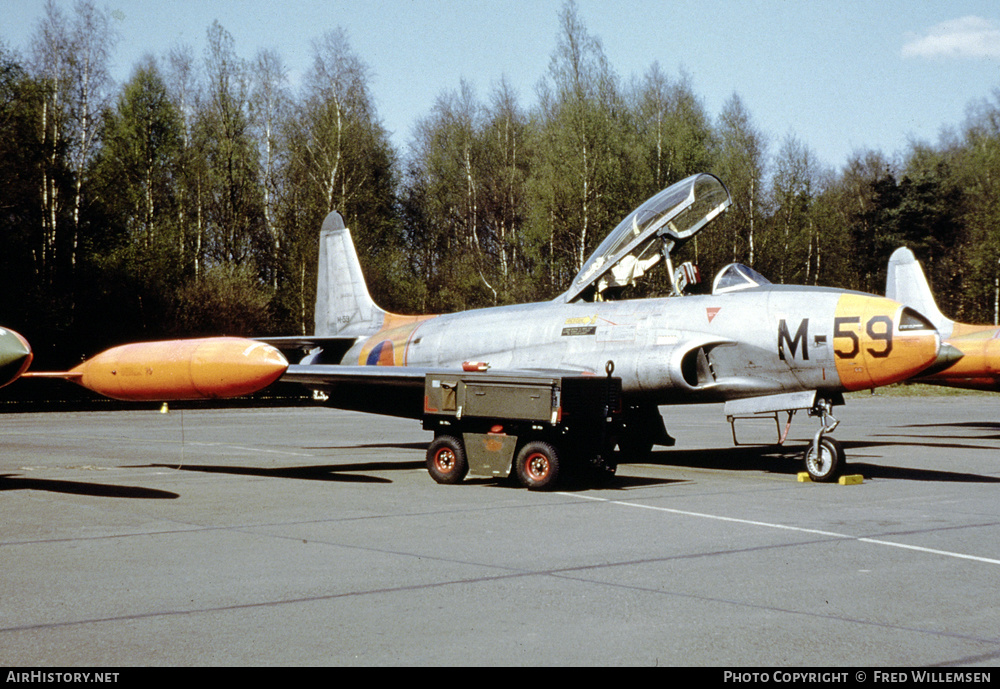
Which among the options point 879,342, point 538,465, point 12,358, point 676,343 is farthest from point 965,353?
point 12,358

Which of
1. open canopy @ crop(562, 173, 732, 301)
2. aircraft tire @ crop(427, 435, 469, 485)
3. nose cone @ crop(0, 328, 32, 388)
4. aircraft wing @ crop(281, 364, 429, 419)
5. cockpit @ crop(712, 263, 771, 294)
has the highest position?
open canopy @ crop(562, 173, 732, 301)

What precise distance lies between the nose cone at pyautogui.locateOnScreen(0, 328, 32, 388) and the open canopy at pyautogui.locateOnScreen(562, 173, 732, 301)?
7.89 metres

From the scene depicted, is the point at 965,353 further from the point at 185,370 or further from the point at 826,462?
the point at 185,370

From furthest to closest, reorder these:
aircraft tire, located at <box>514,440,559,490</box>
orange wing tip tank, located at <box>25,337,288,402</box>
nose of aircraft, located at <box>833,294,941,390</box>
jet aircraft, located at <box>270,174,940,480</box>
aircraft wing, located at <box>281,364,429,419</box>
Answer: aircraft wing, located at <box>281,364,429,419</box>, jet aircraft, located at <box>270,174,940,480</box>, nose of aircraft, located at <box>833,294,941,390</box>, aircraft tire, located at <box>514,440,559,490</box>, orange wing tip tank, located at <box>25,337,288,402</box>

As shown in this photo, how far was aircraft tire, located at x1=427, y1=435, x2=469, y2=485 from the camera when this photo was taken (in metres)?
12.2

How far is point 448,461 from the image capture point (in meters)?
12.3

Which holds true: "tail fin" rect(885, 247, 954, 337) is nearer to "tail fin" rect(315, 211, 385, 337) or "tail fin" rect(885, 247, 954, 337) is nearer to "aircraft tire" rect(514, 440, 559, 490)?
"tail fin" rect(315, 211, 385, 337)

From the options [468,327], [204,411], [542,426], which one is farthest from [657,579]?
[204,411]

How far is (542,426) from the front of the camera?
11.4 metres

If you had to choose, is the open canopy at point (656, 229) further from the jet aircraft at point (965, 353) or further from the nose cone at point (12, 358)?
the nose cone at point (12, 358)

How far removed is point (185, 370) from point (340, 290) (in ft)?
26.9

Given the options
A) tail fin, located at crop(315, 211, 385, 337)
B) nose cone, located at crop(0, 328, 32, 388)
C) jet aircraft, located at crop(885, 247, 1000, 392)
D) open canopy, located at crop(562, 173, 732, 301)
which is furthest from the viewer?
jet aircraft, located at crop(885, 247, 1000, 392)

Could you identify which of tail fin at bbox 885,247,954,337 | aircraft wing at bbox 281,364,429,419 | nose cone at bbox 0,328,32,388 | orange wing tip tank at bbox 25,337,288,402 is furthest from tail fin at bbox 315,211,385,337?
tail fin at bbox 885,247,954,337
